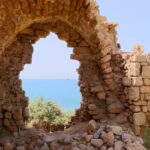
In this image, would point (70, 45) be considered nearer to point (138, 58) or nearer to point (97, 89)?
point (97, 89)

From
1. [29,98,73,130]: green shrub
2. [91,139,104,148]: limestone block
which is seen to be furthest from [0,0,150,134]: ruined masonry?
[29,98,73,130]: green shrub

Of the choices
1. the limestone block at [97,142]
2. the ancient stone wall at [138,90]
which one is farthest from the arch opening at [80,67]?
the limestone block at [97,142]

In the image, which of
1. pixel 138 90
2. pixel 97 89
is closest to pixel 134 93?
pixel 138 90

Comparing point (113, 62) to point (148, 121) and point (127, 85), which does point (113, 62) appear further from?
point (148, 121)

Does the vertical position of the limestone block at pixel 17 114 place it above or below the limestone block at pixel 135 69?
below

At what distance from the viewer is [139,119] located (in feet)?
25.0

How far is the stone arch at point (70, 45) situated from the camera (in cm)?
738

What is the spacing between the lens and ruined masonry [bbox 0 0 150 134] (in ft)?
24.4

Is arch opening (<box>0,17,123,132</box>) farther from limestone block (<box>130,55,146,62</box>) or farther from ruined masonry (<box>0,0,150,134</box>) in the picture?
limestone block (<box>130,55,146,62</box>)

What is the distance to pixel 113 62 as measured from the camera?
8.20 m

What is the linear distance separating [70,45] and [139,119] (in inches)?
102

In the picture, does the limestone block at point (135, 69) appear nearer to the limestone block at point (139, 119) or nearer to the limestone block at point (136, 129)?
the limestone block at point (139, 119)

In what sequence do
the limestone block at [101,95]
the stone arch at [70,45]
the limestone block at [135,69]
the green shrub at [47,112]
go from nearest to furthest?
the stone arch at [70,45] → the limestone block at [135,69] → the limestone block at [101,95] → the green shrub at [47,112]

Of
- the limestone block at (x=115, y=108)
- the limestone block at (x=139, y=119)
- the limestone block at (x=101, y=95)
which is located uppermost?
the limestone block at (x=101, y=95)
